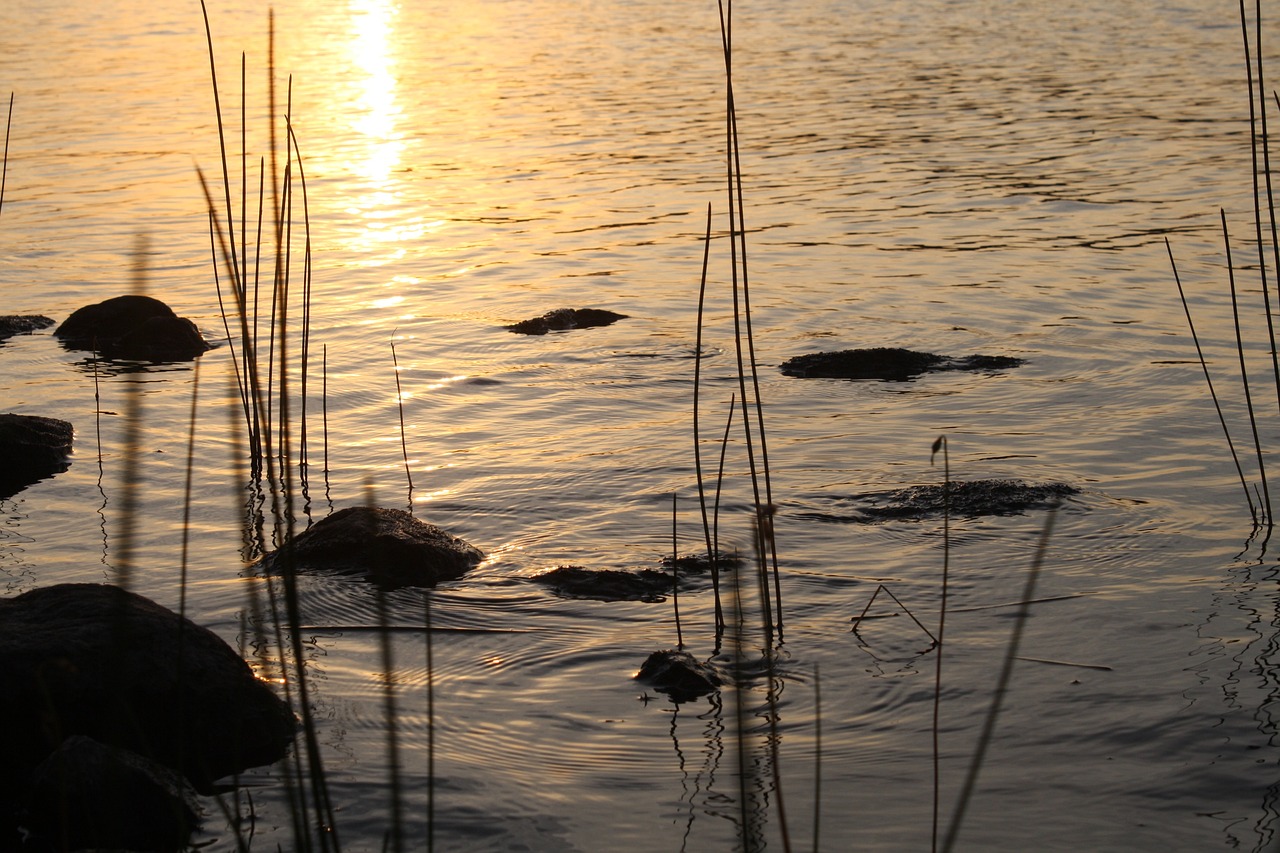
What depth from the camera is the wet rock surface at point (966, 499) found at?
4816 millimetres

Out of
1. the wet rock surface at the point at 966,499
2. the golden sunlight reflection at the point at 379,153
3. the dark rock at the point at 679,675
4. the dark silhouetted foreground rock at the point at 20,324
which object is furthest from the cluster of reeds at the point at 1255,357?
the dark silhouetted foreground rock at the point at 20,324

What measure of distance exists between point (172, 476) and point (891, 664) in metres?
3.16

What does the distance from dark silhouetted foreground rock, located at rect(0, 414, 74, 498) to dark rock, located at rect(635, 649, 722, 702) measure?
2998mm

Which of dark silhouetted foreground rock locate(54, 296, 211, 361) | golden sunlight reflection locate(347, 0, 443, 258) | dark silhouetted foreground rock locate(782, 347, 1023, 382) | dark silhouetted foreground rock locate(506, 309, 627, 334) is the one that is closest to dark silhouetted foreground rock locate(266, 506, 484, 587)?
dark silhouetted foreground rock locate(782, 347, 1023, 382)

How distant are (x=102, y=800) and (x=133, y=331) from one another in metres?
5.39

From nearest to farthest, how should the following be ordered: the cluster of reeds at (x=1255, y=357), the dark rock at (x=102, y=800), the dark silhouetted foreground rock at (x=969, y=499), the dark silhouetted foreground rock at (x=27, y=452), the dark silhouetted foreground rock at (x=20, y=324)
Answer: the dark rock at (x=102, y=800) < the cluster of reeds at (x=1255, y=357) < the dark silhouetted foreground rock at (x=969, y=499) < the dark silhouetted foreground rock at (x=27, y=452) < the dark silhouetted foreground rock at (x=20, y=324)

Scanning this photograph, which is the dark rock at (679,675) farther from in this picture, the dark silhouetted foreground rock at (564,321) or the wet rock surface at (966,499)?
the dark silhouetted foreground rock at (564,321)

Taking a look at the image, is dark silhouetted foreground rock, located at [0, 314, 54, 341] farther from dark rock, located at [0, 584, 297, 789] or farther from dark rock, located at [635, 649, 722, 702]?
dark rock, located at [635, 649, 722, 702]

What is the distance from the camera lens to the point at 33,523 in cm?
491

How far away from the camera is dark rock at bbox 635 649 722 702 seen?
140 inches

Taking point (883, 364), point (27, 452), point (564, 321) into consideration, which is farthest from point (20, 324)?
point (883, 364)

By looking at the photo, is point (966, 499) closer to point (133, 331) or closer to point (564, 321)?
point (564, 321)

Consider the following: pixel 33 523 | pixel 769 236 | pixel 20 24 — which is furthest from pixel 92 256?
pixel 20 24

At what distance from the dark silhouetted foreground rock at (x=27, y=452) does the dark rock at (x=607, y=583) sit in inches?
94.4
